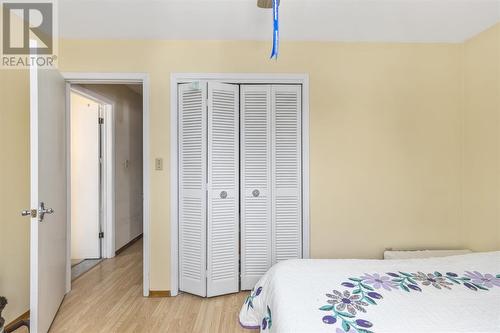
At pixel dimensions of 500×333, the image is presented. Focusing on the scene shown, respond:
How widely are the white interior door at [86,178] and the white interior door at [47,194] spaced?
0.95 metres

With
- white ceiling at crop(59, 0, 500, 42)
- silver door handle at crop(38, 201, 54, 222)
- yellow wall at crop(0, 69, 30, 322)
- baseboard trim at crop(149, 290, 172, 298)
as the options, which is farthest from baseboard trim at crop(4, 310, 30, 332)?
white ceiling at crop(59, 0, 500, 42)

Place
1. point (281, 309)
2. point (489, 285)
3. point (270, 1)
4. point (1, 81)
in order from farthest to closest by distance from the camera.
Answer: point (1, 81) → point (270, 1) → point (489, 285) → point (281, 309)

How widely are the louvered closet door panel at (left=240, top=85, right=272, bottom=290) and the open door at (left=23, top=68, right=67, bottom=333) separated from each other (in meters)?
1.47

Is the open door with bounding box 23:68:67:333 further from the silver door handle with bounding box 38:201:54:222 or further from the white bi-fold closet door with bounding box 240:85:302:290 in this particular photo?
the white bi-fold closet door with bounding box 240:85:302:290

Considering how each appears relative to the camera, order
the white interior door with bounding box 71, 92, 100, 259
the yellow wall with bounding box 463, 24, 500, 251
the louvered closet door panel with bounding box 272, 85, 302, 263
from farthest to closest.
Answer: the white interior door with bounding box 71, 92, 100, 259, the louvered closet door panel with bounding box 272, 85, 302, 263, the yellow wall with bounding box 463, 24, 500, 251

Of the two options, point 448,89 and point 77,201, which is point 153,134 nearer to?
point 77,201

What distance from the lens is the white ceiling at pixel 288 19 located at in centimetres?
187

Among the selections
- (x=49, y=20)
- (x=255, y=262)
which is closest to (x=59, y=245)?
(x=255, y=262)

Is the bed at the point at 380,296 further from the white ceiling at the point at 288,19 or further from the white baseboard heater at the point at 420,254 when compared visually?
the white ceiling at the point at 288,19

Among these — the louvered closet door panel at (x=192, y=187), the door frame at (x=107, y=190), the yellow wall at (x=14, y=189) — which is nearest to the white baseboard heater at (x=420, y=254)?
the louvered closet door panel at (x=192, y=187)

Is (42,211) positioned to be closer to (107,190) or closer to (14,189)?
(14,189)

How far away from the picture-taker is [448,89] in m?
2.43

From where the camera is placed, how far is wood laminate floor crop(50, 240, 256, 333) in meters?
1.93

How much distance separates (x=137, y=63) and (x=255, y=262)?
6.93ft
